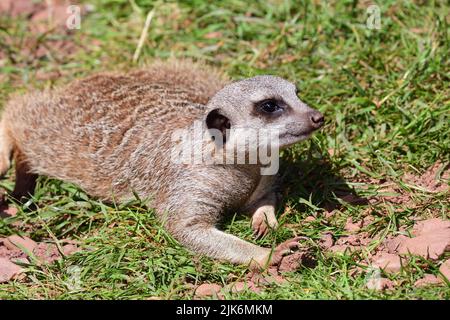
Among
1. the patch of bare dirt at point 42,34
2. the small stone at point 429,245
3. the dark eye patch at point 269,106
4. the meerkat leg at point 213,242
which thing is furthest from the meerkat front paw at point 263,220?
the patch of bare dirt at point 42,34

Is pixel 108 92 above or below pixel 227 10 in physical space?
below

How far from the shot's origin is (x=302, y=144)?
5215 millimetres

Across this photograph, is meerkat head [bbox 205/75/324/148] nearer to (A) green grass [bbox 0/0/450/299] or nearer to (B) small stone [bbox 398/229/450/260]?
(A) green grass [bbox 0/0/450/299]

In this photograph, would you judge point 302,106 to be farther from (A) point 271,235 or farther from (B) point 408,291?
(B) point 408,291

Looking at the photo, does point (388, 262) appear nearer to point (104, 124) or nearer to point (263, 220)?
point (263, 220)

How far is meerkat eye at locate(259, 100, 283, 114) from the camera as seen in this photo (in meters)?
4.37

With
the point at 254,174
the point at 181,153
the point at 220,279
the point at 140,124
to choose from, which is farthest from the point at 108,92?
the point at 220,279

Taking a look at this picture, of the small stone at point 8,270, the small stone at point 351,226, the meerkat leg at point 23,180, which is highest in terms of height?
the small stone at point 351,226

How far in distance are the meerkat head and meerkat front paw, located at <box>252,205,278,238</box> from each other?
1.66 ft

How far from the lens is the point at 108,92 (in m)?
5.43

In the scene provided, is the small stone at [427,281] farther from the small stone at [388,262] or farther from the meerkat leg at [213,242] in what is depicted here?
the meerkat leg at [213,242]

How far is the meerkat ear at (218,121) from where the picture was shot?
176 inches

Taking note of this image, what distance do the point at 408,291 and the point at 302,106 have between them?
1.19 metres

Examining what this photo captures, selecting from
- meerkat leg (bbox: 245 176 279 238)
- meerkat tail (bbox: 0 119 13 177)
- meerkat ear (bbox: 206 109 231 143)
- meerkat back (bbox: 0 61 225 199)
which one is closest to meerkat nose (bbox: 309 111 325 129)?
meerkat ear (bbox: 206 109 231 143)
